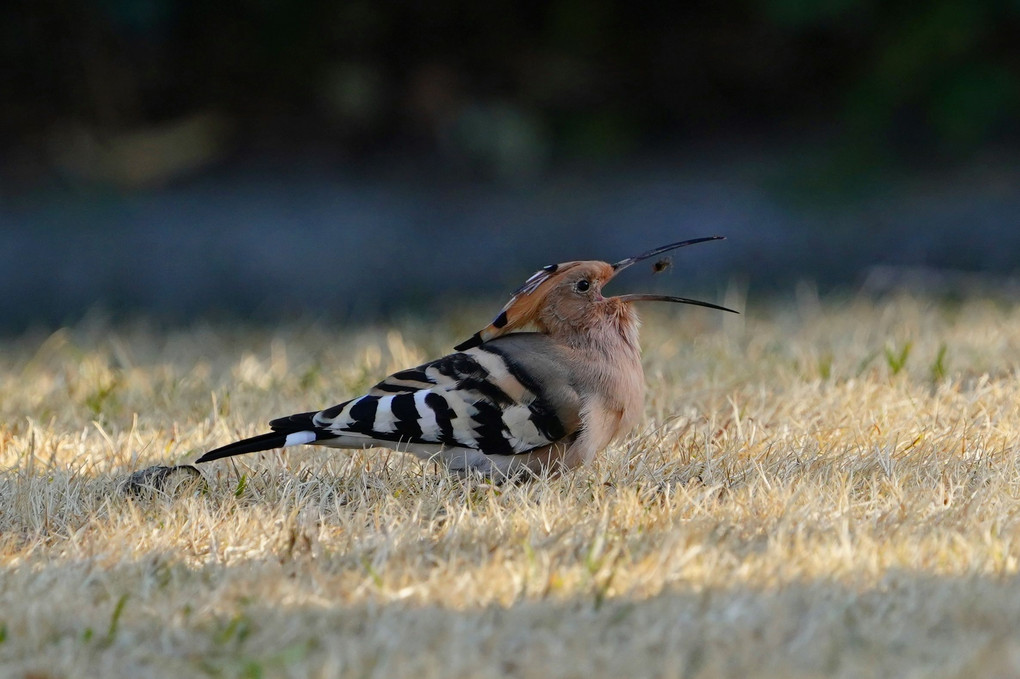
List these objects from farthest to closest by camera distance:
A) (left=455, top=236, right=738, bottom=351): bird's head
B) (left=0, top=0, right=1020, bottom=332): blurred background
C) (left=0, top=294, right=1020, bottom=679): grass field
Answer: (left=0, top=0, right=1020, bottom=332): blurred background
(left=455, top=236, right=738, bottom=351): bird's head
(left=0, top=294, right=1020, bottom=679): grass field

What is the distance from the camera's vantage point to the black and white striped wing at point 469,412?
2588mm

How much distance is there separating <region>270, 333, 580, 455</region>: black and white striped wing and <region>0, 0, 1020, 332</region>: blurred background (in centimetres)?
403

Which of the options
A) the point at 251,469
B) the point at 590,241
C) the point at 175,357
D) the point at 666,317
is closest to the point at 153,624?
the point at 251,469

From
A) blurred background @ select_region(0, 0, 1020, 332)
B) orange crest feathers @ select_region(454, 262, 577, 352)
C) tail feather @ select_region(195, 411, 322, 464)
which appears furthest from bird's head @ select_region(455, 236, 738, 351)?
blurred background @ select_region(0, 0, 1020, 332)

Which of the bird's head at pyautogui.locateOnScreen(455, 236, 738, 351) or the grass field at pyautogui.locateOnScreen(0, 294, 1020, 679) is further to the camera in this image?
the bird's head at pyautogui.locateOnScreen(455, 236, 738, 351)

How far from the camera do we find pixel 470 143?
747 cm

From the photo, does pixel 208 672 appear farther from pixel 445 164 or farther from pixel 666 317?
pixel 445 164

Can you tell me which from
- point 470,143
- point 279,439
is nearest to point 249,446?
point 279,439

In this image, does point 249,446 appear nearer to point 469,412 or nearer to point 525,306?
point 469,412

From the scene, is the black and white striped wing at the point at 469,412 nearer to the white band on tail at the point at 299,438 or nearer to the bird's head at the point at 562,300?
the white band on tail at the point at 299,438

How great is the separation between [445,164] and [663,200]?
134cm

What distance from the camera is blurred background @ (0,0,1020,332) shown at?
22.9 feet

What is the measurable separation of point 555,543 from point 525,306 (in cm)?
79

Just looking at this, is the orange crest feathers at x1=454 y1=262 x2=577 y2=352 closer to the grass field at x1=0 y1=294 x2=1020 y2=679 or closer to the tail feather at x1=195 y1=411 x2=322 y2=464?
the grass field at x1=0 y1=294 x2=1020 y2=679
